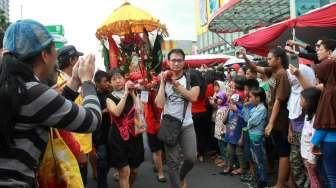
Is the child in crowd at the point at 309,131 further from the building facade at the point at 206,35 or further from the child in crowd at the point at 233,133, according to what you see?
the building facade at the point at 206,35

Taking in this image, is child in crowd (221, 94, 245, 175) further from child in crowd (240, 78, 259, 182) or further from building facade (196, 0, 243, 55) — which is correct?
building facade (196, 0, 243, 55)

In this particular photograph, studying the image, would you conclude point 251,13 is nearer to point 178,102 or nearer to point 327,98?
point 178,102

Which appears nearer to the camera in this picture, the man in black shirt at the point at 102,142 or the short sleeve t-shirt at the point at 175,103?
the short sleeve t-shirt at the point at 175,103

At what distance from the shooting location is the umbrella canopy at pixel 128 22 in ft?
25.5

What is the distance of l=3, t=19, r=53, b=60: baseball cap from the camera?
7.41 ft

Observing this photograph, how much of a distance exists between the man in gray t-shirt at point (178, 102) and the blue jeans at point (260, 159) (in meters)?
1.06

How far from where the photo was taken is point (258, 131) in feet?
21.4

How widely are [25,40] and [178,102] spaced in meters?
3.73

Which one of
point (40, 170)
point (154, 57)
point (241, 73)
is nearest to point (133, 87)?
point (154, 57)

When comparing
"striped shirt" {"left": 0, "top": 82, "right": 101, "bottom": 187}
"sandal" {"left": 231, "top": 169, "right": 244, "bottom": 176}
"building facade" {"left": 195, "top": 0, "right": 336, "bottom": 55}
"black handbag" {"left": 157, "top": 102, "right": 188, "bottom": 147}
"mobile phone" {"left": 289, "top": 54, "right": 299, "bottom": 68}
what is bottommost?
"sandal" {"left": 231, "top": 169, "right": 244, "bottom": 176}

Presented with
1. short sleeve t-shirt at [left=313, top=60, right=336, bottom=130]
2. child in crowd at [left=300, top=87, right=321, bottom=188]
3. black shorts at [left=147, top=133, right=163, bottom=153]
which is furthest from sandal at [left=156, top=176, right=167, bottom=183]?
short sleeve t-shirt at [left=313, top=60, right=336, bottom=130]

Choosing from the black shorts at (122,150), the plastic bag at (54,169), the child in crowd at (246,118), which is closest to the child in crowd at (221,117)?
the child in crowd at (246,118)

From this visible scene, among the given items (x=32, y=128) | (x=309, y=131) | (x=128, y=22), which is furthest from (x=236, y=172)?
(x=32, y=128)

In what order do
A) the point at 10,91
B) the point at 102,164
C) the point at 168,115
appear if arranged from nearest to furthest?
the point at 10,91, the point at 168,115, the point at 102,164
